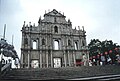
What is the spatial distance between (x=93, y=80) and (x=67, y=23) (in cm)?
2121

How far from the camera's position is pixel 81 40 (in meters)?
22.9

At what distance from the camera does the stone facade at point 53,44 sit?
66.7 feet

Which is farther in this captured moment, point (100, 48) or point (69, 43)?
point (100, 48)

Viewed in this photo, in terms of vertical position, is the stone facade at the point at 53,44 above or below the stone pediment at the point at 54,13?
below

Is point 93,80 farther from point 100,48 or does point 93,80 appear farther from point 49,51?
point 100,48

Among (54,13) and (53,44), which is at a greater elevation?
(54,13)

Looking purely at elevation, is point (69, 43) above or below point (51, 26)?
below

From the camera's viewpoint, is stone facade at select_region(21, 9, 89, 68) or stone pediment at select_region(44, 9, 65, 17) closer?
stone facade at select_region(21, 9, 89, 68)

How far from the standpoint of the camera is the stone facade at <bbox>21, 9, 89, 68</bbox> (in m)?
20.3

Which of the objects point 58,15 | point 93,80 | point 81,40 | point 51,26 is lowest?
point 93,80

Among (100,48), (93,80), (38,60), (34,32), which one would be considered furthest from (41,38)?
(93,80)

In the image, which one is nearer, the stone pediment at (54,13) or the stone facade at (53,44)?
the stone facade at (53,44)

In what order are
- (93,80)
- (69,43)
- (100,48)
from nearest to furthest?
1. (93,80)
2. (69,43)
3. (100,48)

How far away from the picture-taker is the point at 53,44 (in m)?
21.6
